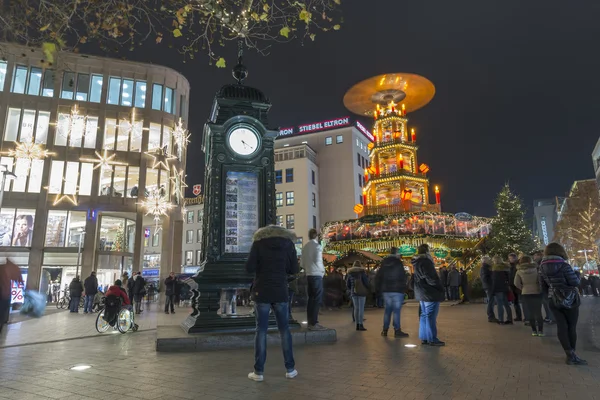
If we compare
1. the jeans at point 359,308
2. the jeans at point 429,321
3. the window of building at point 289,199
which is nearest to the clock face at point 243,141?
the jeans at point 359,308

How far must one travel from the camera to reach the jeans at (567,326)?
5.77m

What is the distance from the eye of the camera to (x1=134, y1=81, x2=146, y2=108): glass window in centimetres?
3575

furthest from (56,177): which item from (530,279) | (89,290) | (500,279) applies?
(530,279)

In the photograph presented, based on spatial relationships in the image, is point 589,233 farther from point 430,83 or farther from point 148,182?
point 148,182

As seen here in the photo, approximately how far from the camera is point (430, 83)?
137ft

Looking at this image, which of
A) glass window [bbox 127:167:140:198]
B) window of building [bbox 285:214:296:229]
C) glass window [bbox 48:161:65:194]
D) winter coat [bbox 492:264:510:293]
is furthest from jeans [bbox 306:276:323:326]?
window of building [bbox 285:214:296:229]

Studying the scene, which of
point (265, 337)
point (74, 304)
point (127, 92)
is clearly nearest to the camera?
point (265, 337)

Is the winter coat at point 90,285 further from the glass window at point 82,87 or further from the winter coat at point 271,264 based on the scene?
the glass window at point 82,87

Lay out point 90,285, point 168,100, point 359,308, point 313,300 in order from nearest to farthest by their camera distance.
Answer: point 313,300, point 359,308, point 90,285, point 168,100

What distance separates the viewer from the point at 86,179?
108 ft

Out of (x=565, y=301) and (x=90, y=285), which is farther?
(x=90, y=285)

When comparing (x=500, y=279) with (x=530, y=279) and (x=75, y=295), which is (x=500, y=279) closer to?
(x=530, y=279)

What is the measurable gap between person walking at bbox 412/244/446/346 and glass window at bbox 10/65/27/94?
123ft

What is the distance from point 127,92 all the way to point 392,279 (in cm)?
3419
